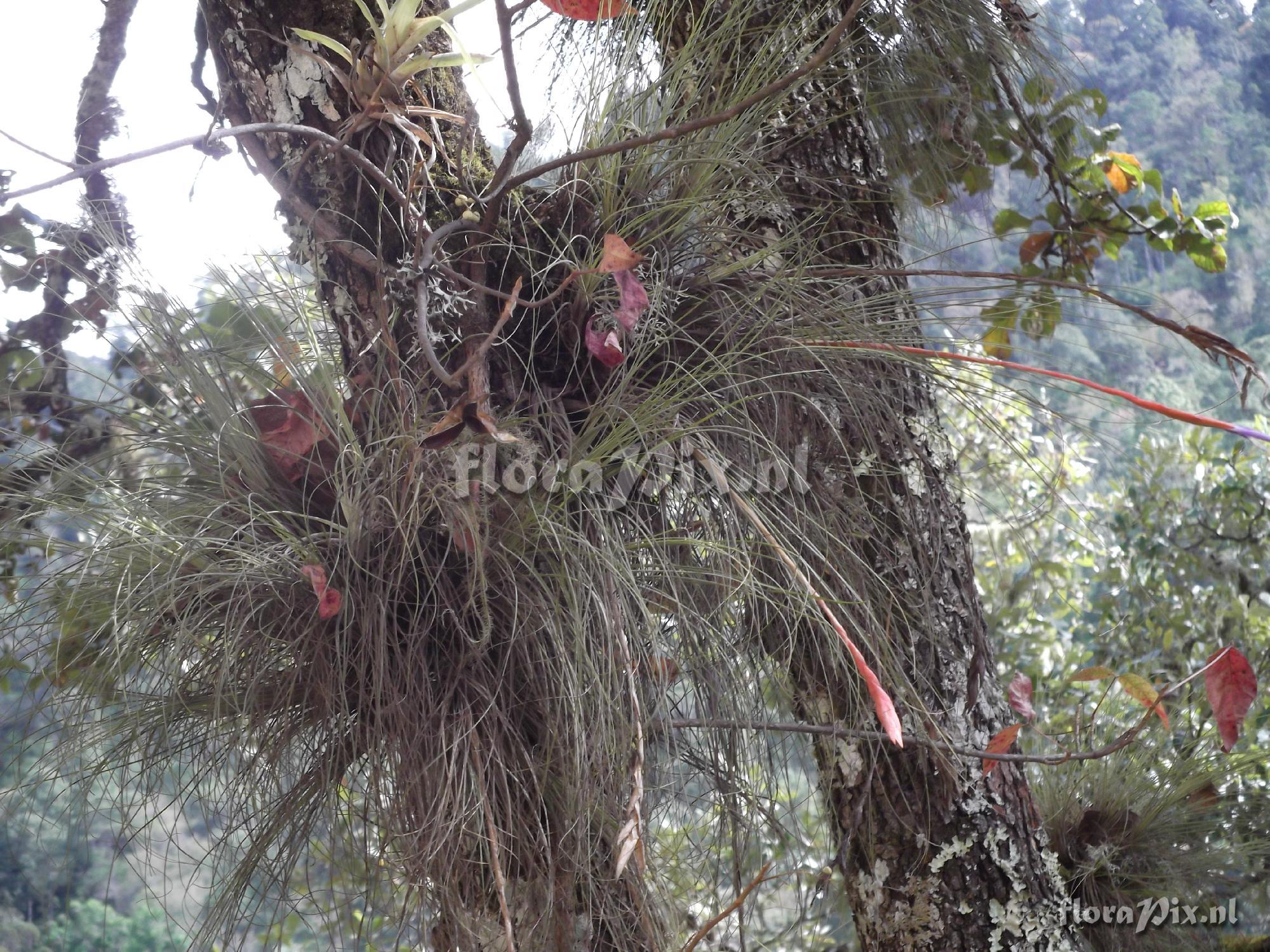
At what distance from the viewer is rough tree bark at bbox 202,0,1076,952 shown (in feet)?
1.72

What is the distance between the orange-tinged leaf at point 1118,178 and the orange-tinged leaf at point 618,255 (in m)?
0.86

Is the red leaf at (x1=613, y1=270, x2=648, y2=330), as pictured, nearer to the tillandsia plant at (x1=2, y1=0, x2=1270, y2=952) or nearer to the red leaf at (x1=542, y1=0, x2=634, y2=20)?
the tillandsia plant at (x1=2, y1=0, x2=1270, y2=952)

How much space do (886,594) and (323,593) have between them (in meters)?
0.34

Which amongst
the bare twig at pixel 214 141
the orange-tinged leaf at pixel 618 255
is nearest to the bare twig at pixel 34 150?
the bare twig at pixel 214 141

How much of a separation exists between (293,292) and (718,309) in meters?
0.27

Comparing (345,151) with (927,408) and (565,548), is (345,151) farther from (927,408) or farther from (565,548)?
(927,408)

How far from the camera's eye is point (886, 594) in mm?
589

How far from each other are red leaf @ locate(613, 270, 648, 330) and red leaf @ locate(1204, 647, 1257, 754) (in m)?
0.42

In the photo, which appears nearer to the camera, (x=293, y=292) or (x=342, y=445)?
(x=342, y=445)

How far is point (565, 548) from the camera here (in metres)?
0.45

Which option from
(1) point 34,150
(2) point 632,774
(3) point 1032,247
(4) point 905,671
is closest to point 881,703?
(2) point 632,774

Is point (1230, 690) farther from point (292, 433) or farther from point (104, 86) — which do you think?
point (104, 86)

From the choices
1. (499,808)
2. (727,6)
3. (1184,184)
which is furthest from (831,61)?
(1184,184)

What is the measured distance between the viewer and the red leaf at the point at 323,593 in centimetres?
44
